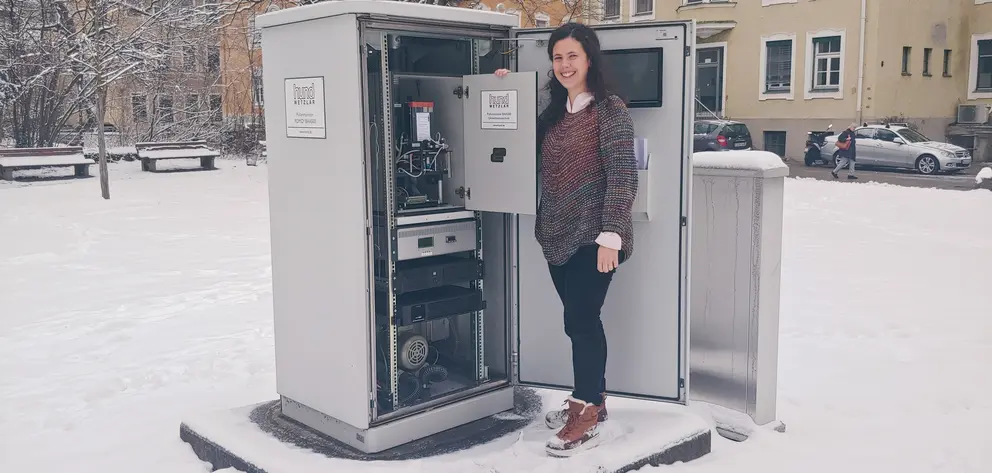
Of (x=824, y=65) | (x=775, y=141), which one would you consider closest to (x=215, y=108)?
(x=775, y=141)

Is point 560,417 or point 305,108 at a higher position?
point 305,108

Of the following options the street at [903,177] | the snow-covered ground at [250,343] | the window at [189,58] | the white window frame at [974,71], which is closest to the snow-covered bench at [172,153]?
the window at [189,58]

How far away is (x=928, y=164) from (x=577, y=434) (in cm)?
2066

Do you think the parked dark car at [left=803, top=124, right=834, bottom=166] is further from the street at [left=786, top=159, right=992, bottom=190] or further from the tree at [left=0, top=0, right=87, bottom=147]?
the tree at [left=0, top=0, right=87, bottom=147]

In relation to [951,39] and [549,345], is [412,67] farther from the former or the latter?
[951,39]

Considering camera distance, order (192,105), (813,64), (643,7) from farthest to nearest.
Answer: (643,7) < (813,64) < (192,105)

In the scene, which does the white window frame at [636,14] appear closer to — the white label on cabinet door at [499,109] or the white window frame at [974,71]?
the white window frame at [974,71]

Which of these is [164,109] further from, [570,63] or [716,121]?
[570,63]

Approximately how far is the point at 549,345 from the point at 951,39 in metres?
27.8

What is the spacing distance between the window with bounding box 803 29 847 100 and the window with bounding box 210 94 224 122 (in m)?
17.5

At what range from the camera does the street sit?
18.8 m

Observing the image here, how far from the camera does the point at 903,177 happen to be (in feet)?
67.9

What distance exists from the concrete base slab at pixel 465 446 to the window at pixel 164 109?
2305 centimetres

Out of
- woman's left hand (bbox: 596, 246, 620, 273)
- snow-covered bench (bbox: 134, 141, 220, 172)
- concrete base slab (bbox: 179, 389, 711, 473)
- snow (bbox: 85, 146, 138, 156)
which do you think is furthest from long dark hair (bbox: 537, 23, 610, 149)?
snow (bbox: 85, 146, 138, 156)
